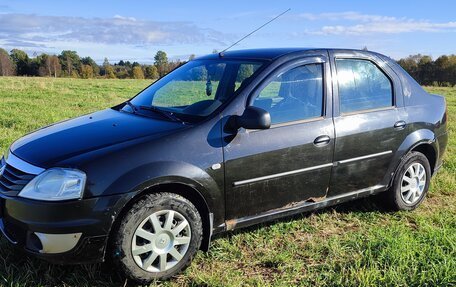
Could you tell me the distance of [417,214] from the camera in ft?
15.9

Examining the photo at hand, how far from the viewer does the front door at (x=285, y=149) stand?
141 inches

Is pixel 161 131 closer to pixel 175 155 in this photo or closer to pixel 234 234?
pixel 175 155

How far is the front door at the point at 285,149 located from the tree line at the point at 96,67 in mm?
46232

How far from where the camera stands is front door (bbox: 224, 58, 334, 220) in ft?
11.8

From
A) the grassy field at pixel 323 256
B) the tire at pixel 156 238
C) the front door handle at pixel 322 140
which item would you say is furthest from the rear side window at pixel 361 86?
the tire at pixel 156 238

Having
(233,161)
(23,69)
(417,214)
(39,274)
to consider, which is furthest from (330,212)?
(23,69)

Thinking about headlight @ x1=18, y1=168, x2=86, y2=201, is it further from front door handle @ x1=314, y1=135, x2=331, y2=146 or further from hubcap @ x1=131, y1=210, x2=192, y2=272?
front door handle @ x1=314, y1=135, x2=331, y2=146

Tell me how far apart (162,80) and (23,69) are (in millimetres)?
79502

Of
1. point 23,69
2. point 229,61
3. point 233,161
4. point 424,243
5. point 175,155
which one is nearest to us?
point 175,155

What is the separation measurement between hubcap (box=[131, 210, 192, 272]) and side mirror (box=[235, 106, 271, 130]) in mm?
855

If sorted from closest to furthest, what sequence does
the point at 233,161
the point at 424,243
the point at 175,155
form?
the point at 175,155
the point at 233,161
the point at 424,243

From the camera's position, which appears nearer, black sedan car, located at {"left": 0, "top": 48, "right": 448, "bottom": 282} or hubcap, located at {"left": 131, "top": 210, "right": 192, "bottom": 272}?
black sedan car, located at {"left": 0, "top": 48, "right": 448, "bottom": 282}

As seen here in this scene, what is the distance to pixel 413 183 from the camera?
4.91 meters

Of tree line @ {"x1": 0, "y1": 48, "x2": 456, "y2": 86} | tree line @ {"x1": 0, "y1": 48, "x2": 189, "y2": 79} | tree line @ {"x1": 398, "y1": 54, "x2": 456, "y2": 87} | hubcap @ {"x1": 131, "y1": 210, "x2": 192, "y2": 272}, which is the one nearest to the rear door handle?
hubcap @ {"x1": 131, "y1": 210, "x2": 192, "y2": 272}
